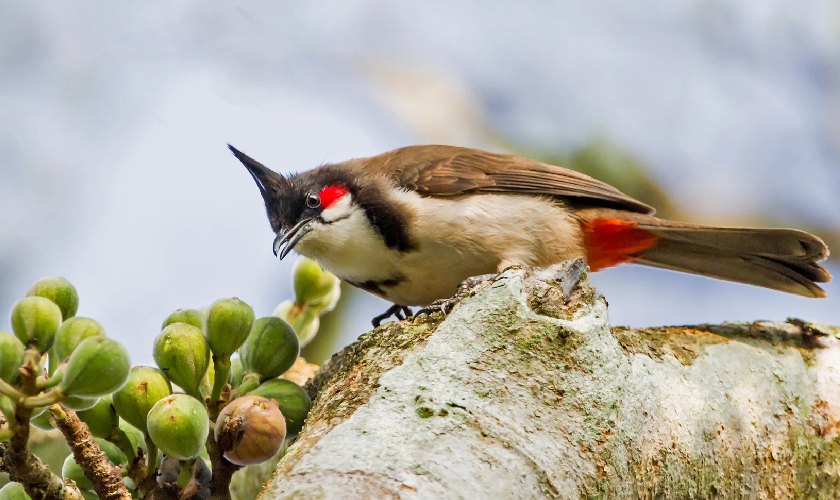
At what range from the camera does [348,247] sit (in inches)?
136

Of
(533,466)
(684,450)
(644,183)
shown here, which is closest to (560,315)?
(684,450)

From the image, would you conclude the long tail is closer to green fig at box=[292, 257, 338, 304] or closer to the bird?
the bird

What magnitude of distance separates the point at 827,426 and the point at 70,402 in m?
1.86

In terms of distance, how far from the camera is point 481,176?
375 cm

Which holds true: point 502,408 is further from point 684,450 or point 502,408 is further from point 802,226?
point 802,226

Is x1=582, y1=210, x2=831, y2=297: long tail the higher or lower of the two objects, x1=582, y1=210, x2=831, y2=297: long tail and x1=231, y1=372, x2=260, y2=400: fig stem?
the higher

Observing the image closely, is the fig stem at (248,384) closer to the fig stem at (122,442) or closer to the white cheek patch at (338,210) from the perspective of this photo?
the fig stem at (122,442)

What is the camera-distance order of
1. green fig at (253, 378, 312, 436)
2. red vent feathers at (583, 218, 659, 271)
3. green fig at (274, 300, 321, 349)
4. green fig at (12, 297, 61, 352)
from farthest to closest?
red vent feathers at (583, 218, 659, 271), green fig at (274, 300, 321, 349), green fig at (253, 378, 312, 436), green fig at (12, 297, 61, 352)

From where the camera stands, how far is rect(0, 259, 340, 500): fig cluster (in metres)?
1.34

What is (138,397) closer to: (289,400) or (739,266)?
(289,400)

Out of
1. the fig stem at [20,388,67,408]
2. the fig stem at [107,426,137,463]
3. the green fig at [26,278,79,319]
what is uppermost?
the green fig at [26,278,79,319]

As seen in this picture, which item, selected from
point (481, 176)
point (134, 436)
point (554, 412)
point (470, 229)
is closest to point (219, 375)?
point (134, 436)

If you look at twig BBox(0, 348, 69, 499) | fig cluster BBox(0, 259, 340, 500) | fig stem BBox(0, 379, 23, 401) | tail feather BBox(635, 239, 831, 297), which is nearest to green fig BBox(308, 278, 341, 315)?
fig cluster BBox(0, 259, 340, 500)

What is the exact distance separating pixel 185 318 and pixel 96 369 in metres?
0.61
